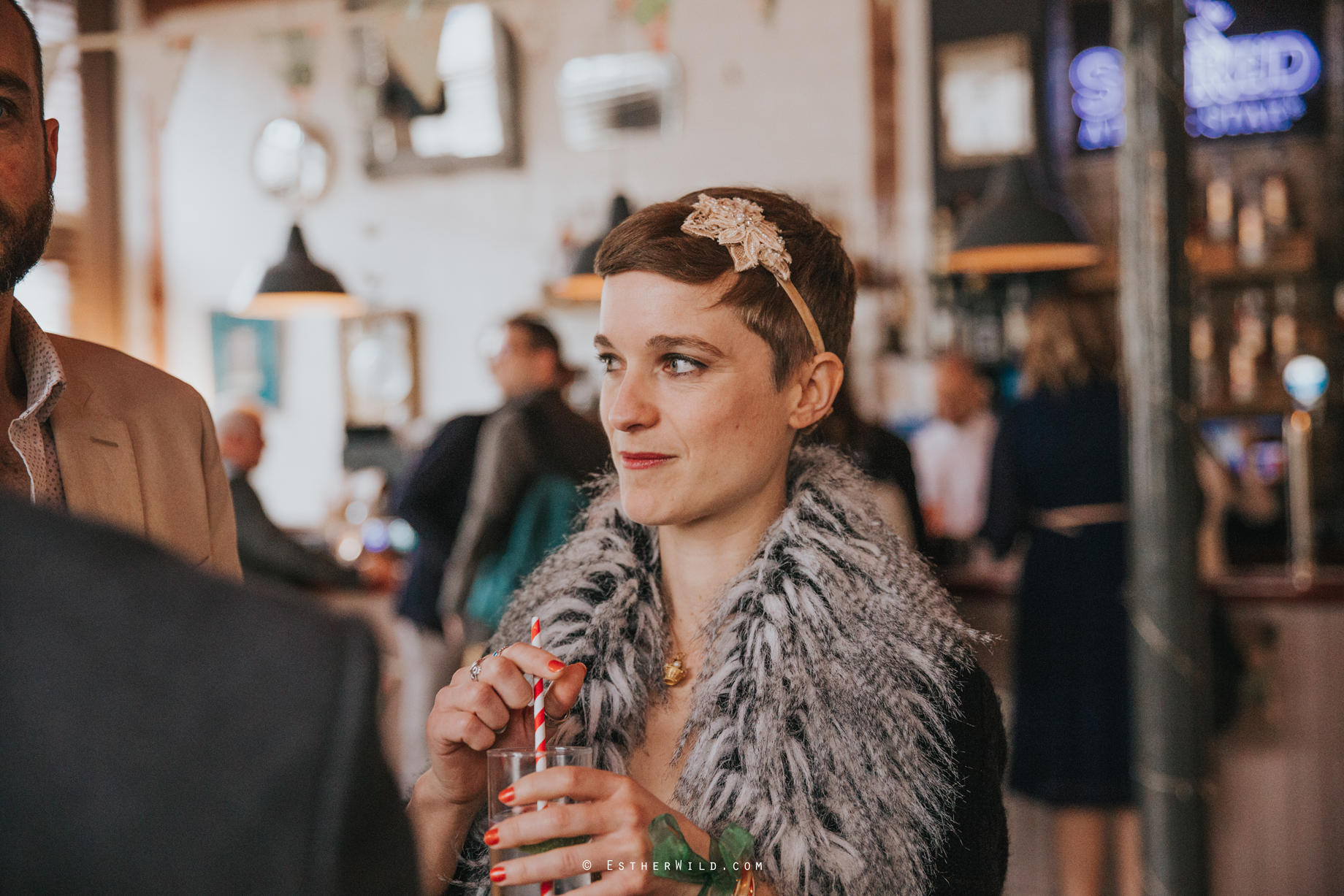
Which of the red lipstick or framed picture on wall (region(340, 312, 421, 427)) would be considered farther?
framed picture on wall (region(340, 312, 421, 427))

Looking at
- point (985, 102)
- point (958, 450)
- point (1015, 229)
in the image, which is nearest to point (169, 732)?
point (1015, 229)

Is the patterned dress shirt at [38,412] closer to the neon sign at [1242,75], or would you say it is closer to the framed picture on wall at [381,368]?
the neon sign at [1242,75]

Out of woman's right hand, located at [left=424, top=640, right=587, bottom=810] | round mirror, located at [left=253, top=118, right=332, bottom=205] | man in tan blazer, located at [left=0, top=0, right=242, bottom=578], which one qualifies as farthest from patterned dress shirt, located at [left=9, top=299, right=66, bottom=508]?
round mirror, located at [left=253, top=118, right=332, bottom=205]

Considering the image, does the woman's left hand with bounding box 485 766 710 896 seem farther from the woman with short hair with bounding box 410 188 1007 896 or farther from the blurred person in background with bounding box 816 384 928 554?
the blurred person in background with bounding box 816 384 928 554

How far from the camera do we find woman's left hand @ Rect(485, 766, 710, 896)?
87 cm

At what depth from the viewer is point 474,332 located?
25.0 feet

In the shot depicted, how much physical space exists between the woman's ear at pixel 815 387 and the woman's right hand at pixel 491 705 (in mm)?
391

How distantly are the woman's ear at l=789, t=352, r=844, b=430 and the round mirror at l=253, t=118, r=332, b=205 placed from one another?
7.34 m

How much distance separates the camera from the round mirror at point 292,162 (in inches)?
310

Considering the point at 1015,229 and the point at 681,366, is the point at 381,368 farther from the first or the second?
the point at 681,366

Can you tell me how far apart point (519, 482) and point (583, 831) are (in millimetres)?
2536

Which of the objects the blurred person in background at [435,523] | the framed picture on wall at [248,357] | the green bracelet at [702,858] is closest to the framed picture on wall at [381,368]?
the framed picture on wall at [248,357]

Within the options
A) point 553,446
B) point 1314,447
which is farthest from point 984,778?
point 1314,447

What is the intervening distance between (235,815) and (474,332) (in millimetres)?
7343
